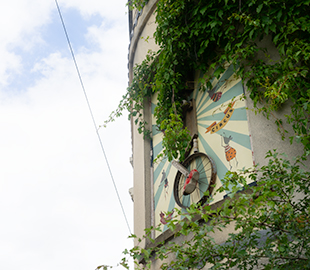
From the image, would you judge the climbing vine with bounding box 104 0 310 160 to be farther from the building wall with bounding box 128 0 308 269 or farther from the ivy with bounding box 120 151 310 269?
the ivy with bounding box 120 151 310 269

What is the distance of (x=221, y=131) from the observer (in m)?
5.10

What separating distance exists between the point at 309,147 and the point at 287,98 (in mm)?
771

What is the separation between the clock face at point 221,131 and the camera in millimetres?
4730

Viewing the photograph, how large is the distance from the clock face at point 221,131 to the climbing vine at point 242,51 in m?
0.21

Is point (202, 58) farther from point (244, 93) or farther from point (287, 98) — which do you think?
point (287, 98)

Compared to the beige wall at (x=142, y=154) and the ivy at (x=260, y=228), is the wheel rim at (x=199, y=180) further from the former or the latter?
the ivy at (x=260, y=228)

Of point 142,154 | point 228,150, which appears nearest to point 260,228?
point 228,150

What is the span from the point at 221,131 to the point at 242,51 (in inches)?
40.8

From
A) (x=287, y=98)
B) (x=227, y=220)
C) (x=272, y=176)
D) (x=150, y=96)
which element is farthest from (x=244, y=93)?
(x=150, y=96)

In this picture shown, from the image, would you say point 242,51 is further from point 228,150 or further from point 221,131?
point 228,150

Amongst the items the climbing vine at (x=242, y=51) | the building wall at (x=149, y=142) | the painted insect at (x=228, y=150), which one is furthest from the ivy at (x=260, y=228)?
the painted insect at (x=228, y=150)

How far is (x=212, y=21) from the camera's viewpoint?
4973 millimetres

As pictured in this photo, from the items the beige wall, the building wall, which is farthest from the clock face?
the beige wall

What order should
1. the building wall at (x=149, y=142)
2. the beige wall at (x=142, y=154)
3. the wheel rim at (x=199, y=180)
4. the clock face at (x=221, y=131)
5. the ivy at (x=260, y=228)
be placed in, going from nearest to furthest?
1. the ivy at (x=260, y=228)
2. the building wall at (x=149, y=142)
3. the clock face at (x=221, y=131)
4. the wheel rim at (x=199, y=180)
5. the beige wall at (x=142, y=154)
